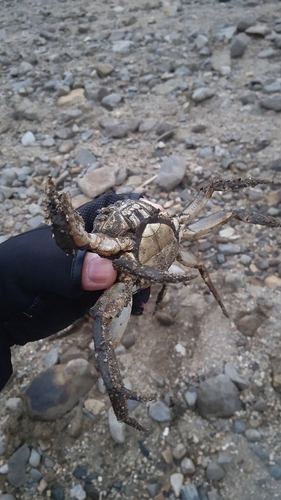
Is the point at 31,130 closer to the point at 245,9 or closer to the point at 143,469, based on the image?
the point at 245,9

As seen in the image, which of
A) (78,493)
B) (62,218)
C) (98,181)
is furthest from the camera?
(98,181)

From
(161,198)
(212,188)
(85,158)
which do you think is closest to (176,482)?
(212,188)

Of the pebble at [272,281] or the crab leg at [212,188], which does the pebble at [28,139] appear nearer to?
the crab leg at [212,188]

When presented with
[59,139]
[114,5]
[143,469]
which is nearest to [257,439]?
[143,469]

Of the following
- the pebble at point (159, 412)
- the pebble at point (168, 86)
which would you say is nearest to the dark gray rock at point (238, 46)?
the pebble at point (168, 86)

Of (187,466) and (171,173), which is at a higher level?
(171,173)

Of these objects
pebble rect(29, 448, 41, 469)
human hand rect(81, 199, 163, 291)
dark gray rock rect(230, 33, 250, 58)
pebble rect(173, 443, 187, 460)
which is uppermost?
human hand rect(81, 199, 163, 291)

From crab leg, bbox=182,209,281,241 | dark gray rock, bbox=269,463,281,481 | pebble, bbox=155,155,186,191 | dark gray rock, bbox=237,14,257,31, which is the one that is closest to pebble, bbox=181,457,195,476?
dark gray rock, bbox=269,463,281,481

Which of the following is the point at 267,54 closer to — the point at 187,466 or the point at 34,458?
the point at 187,466

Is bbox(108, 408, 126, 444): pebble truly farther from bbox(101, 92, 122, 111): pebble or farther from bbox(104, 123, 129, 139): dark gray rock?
bbox(101, 92, 122, 111): pebble
